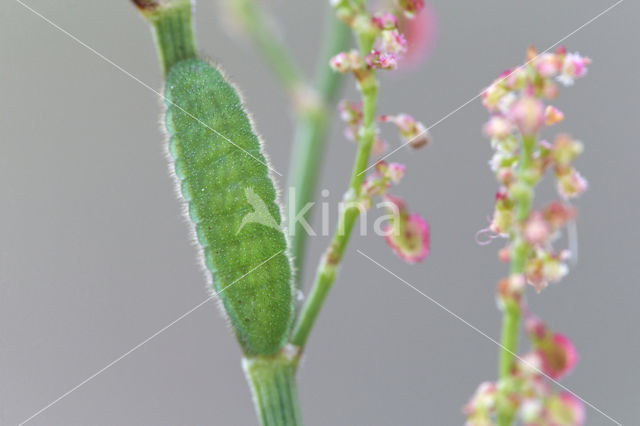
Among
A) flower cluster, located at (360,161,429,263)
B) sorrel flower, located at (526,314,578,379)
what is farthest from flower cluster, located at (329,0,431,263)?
sorrel flower, located at (526,314,578,379)

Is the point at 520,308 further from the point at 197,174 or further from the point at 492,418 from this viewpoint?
the point at 197,174

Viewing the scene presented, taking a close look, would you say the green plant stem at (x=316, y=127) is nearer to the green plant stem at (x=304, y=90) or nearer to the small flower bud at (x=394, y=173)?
the green plant stem at (x=304, y=90)

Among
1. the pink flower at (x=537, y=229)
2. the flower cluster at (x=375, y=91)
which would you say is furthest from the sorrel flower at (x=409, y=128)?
the pink flower at (x=537, y=229)

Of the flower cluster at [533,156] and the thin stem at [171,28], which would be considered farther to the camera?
the thin stem at [171,28]

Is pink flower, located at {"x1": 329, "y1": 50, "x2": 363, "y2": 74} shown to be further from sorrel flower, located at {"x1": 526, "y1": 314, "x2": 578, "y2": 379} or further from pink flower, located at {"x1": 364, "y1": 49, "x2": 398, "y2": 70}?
sorrel flower, located at {"x1": 526, "y1": 314, "x2": 578, "y2": 379}

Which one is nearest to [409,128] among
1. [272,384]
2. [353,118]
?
[353,118]

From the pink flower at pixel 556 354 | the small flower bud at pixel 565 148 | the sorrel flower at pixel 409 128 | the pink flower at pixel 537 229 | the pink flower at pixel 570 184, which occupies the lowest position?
the pink flower at pixel 556 354
